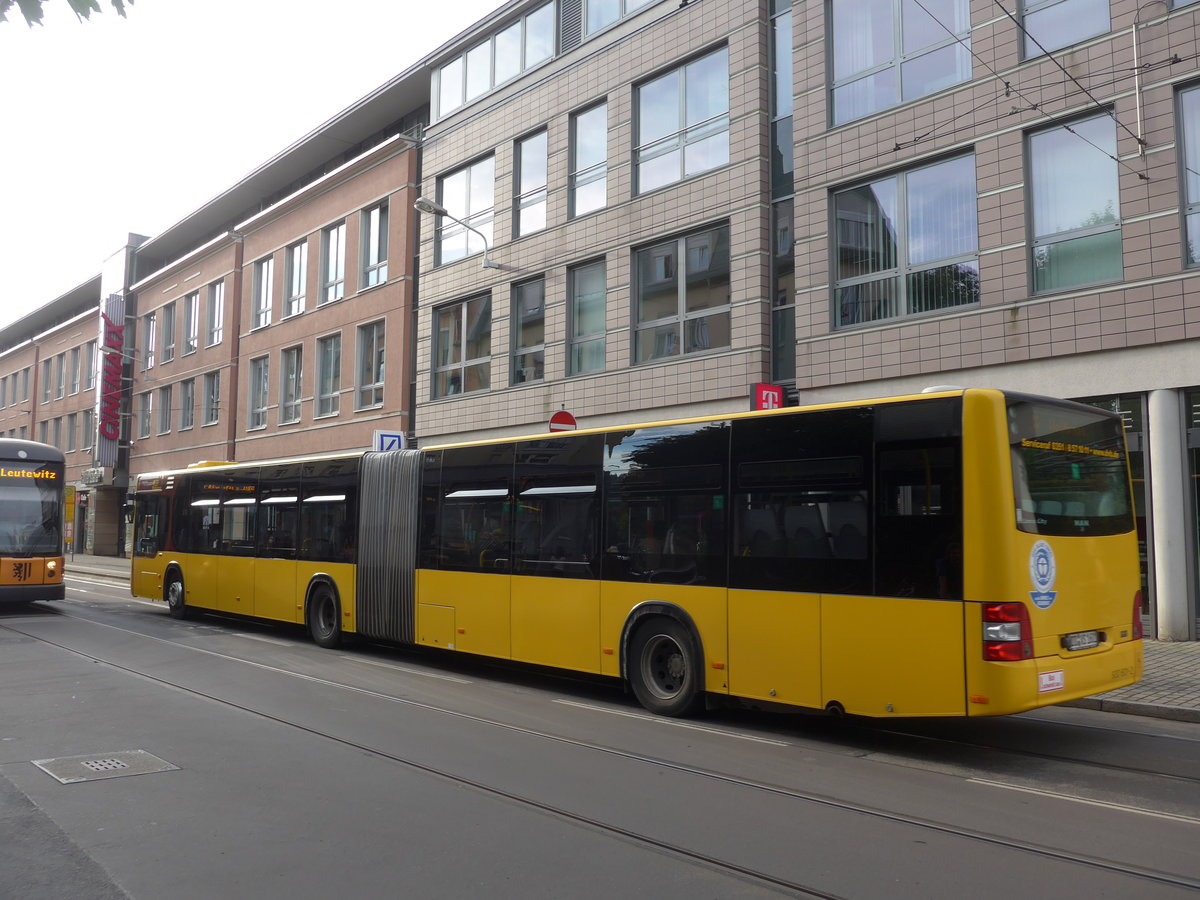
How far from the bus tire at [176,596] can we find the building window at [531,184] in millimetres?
10324

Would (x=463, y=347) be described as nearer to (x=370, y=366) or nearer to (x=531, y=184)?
(x=531, y=184)

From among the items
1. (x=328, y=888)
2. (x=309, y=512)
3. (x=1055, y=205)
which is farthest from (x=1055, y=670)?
(x=309, y=512)

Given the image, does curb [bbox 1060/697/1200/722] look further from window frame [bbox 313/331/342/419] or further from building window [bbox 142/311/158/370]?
building window [bbox 142/311/158/370]

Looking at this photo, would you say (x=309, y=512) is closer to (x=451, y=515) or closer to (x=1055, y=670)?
(x=451, y=515)

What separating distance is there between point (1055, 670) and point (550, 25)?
1932 cm

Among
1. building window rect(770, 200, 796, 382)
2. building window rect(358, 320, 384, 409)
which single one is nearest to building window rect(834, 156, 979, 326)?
building window rect(770, 200, 796, 382)

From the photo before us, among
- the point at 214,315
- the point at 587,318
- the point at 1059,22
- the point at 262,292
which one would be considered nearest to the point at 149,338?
the point at 214,315

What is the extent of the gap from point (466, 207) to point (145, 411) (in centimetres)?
2459

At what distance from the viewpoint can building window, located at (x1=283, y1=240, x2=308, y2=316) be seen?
30828 mm

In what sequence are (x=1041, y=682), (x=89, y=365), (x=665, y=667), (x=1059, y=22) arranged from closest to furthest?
(x=1041, y=682), (x=665, y=667), (x=1059, y=22), (x=89, y=365)

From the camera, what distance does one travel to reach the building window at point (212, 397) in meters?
35.4

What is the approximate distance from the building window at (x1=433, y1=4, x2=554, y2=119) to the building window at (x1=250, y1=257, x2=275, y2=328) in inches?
413

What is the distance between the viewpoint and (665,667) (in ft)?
30.5

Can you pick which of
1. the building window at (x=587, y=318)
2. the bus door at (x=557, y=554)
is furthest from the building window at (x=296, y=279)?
the bus door at (x=557, y=554)
